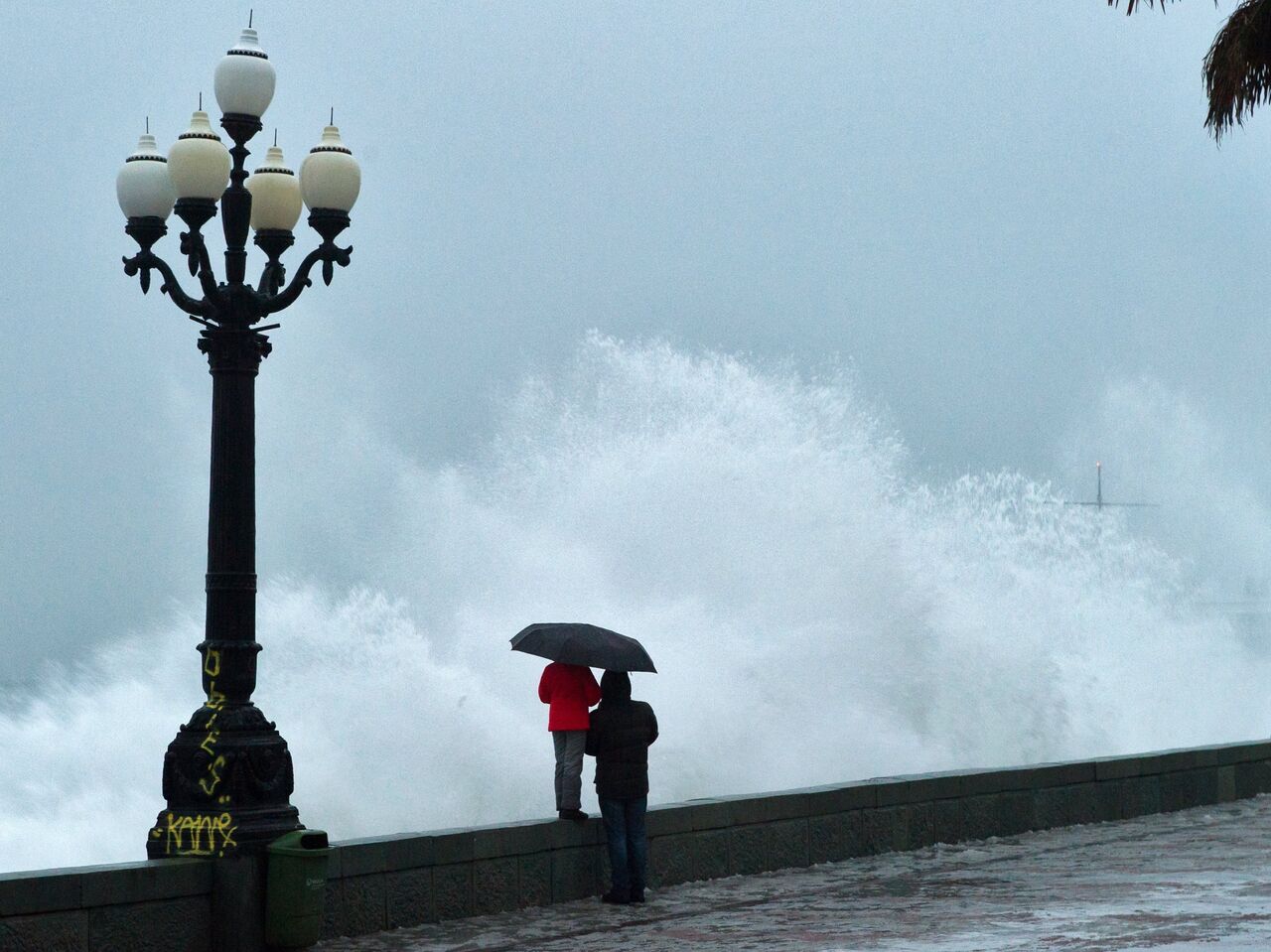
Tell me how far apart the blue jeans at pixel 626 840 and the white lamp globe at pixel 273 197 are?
372cm

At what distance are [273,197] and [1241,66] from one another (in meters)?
8.18

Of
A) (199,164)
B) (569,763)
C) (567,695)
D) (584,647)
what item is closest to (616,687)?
(567,695)

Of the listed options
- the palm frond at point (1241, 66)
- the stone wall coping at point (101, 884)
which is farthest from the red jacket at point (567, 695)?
the palm frond at point (1241, 66)

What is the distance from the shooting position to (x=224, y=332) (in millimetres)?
9203

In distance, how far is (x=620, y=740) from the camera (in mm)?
10523

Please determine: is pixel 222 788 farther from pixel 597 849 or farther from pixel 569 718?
pixel 597 849

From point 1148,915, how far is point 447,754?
46.1 feet

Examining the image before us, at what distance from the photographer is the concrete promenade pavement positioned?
8.80 metres

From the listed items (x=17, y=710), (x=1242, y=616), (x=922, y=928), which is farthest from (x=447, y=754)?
(x=1242, y=616)

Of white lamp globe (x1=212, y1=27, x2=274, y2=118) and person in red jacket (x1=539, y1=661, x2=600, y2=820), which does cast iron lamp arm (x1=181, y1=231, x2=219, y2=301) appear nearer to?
white lamp globe (x1=212, y1=27, x2=274, y2=118)

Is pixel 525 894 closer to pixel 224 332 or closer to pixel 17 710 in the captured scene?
pixel 224 332

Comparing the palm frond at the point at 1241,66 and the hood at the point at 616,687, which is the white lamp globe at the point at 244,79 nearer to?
the hood at the point at 616,687

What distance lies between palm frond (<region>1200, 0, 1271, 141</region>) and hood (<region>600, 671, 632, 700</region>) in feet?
22.5

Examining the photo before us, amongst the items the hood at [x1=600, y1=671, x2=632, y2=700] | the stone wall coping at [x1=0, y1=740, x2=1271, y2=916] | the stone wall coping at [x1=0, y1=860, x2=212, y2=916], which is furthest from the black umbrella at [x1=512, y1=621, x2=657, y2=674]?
the stone wall coping at [x1=0, y1=860, x2=212, y2=916]
